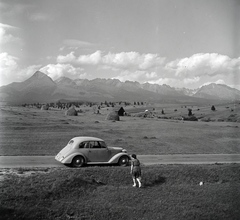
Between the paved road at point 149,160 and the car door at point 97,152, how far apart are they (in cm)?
191

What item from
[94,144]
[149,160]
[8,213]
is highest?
[94,144]

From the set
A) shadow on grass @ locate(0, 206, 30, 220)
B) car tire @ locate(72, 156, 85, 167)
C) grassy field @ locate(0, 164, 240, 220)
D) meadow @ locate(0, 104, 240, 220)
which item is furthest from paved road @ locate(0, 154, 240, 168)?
shadow on grass @ locate(0, 206, 30, 220)

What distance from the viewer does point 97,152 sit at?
52.7 feet

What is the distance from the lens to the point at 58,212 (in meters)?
12.0

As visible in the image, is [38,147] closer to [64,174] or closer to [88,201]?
[64,174]

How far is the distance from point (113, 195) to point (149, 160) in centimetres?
617

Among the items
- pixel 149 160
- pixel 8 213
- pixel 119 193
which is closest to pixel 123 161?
pixel 149 160

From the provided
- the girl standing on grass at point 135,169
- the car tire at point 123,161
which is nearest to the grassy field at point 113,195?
the girl standing on grass at point 135,169

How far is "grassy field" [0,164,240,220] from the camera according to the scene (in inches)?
475

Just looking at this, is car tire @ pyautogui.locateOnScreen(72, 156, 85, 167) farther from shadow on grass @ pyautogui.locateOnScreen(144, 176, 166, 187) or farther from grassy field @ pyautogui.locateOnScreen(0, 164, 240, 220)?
shadow on grass @ pyautogui.locateOnScreen(144, 176, 166, 187)

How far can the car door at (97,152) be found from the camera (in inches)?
629

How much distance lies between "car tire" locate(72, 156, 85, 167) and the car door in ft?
1.29

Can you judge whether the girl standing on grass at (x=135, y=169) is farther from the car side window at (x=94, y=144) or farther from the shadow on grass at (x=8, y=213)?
the shadow on grass at (x=8, y=213)

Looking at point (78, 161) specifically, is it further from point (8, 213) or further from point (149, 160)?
point (149, 160)
